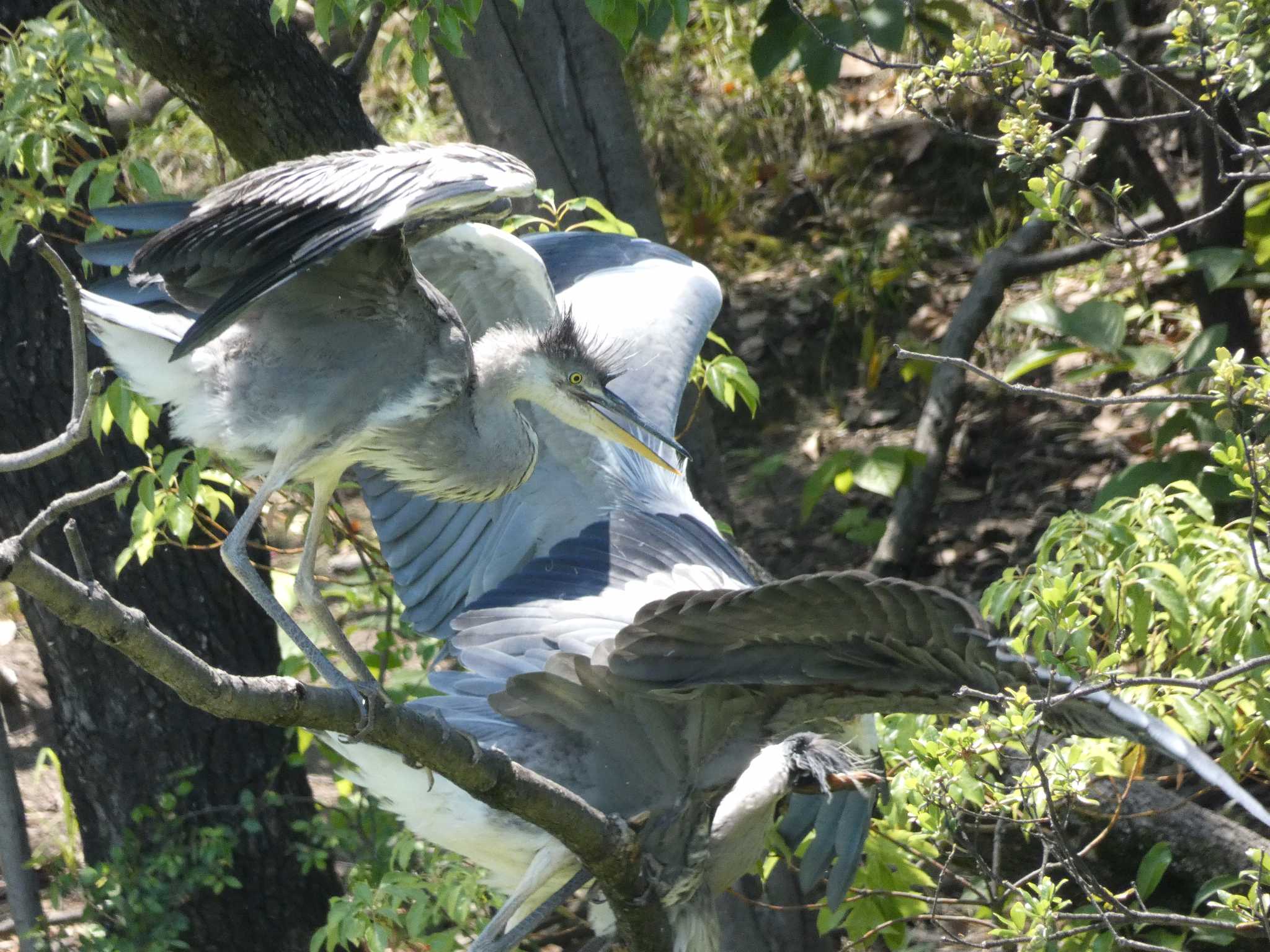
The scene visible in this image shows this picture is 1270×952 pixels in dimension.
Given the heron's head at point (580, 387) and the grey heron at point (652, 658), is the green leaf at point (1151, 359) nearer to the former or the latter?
the grey heron at point (652, 658)

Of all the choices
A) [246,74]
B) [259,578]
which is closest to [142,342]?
[259,578]

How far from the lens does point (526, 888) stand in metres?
2.69

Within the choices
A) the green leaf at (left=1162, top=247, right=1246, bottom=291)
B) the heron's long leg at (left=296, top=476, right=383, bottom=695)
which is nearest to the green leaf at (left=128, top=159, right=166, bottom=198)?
the heron's long leg at (left=296, top=476, right=383, bottom=695)

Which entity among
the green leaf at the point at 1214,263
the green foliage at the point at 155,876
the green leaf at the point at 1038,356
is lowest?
the green foliage at the point at 155,876

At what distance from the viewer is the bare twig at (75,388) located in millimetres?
1432

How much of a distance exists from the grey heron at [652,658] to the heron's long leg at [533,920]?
0.04 feet

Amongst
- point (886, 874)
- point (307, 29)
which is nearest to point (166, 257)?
point (886, 874)

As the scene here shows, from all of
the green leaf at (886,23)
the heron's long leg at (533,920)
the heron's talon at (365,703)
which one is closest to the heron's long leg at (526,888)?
the heron's long leg at (533,920)

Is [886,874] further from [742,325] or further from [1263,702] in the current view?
[742,325]

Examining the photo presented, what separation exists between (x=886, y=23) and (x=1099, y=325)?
115 centimetres

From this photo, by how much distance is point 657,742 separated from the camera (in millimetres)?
2779

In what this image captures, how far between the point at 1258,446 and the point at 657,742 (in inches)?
51.2

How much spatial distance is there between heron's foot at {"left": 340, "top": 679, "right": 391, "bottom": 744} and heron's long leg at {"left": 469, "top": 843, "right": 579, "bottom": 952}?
23.5 inches

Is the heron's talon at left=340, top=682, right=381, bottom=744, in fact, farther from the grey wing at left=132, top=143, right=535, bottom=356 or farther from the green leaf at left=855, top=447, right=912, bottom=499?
the green leaf at left=855, top=447, right=912, bottom=499
